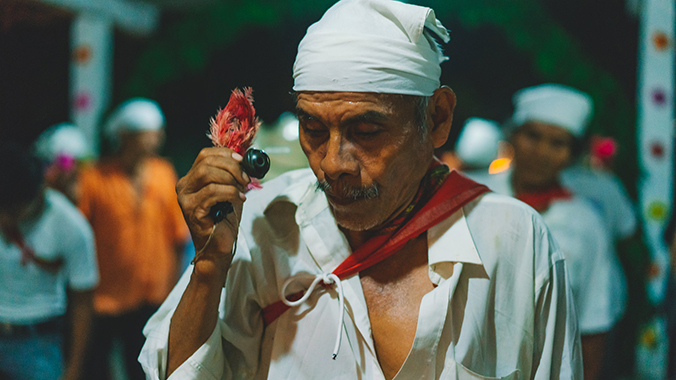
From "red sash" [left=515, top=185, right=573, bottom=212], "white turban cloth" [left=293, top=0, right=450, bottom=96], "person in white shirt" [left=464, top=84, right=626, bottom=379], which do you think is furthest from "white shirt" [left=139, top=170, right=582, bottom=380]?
"red sash" [left=515, top=185, right=573, bottom=212]

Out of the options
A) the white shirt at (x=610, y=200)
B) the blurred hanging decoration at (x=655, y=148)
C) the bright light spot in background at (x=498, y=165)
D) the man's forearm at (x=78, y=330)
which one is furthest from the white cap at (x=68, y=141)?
the blurred hanging decoration at (x=655, y=148)

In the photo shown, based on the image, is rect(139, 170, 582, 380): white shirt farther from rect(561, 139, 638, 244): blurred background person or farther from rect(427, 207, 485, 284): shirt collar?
rect(561, 139, 638, 244): blurred background person

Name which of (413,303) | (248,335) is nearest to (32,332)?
(248,335)

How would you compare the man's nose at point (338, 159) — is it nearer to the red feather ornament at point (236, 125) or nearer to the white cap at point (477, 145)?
the red feather ornament at point (236, 125)

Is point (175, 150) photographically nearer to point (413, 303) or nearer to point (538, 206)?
point (538, 206)

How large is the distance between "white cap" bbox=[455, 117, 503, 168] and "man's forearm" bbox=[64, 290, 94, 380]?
3561mm

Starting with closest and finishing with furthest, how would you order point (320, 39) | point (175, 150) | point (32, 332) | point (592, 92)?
1. point (320, 39)
2. point (32, 332)
3. point (592, 92)
4. point (175, 150)

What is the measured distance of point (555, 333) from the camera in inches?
62.9

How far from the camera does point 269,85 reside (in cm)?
480

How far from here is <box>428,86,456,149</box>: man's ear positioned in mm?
1679

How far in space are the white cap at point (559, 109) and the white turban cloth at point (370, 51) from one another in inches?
86.1

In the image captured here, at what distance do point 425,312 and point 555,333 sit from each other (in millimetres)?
405

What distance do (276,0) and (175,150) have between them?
82.8 inches

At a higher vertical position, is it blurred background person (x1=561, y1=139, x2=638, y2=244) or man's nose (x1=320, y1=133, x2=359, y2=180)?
man's nose (x1=320, y1=133, x2=359, y2=180)
